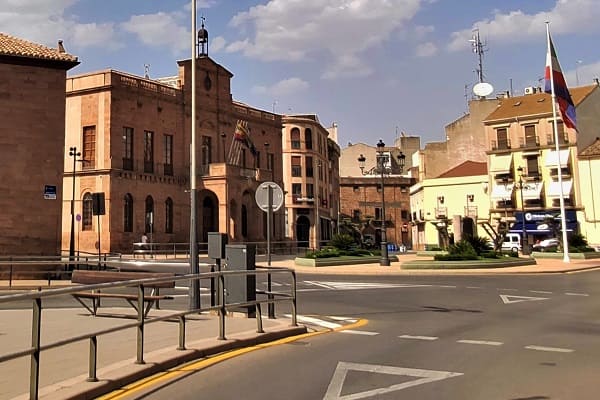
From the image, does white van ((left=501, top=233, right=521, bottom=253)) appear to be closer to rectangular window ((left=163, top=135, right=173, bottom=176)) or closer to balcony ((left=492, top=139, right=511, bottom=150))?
balcony ((left=492, top=139, right=511, bottom=150))

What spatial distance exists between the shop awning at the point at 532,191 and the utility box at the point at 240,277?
175ft

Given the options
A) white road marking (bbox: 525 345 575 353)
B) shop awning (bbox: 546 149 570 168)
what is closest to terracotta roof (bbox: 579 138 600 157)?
shop awning (bbox: 546 149 570 168)

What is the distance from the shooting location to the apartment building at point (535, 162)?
55.6 metres

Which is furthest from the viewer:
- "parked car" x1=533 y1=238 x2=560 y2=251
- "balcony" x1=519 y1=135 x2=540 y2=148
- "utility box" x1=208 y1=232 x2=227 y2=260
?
"balcony" x1=519 y1=135 x2=540 y2=148

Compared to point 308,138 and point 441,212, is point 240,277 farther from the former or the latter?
point 308,138

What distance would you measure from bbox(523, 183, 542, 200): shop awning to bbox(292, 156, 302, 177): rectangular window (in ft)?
100

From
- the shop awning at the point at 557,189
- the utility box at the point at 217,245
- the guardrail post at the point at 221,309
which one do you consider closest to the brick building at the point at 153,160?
the utility box at the point at 217,245

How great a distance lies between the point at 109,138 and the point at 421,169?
4686 centimetres

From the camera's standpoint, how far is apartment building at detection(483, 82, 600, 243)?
182 feet

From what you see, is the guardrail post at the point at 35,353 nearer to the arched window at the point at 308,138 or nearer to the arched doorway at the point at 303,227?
the arched doorway at the point at 303,227

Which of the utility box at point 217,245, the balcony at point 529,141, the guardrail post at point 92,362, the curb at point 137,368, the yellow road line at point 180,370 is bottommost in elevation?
the yellow road line at point 180,370

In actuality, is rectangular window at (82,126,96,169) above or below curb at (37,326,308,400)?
above

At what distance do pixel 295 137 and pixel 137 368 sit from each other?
72.5 meters

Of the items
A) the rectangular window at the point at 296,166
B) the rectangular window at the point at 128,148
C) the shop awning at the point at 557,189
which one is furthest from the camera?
the rectangular window at the point at 296,166
